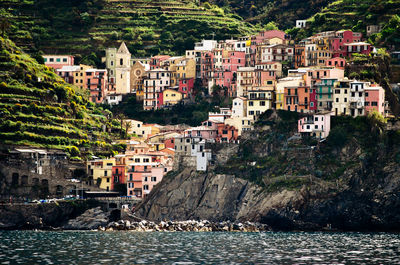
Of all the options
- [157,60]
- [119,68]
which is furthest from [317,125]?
[119,68]

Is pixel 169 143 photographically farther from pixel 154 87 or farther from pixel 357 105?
pixel 357 105

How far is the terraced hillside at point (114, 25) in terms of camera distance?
16500cm

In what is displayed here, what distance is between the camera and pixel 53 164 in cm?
12625

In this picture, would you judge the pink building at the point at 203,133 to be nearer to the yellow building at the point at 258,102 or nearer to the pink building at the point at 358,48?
the yellow building at the point at 258,102

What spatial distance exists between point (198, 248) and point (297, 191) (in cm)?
2832

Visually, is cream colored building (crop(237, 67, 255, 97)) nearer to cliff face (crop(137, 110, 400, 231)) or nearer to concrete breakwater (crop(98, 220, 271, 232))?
cliff face (crop(137, 110, 400, 231))

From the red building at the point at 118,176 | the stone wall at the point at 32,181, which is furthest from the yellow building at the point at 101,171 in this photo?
the stone wall at the point at 32,181

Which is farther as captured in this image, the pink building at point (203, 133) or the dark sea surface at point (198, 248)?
the pink building at point (203, 133)

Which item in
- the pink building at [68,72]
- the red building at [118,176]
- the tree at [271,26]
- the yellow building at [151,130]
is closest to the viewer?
the red building at [118,176]

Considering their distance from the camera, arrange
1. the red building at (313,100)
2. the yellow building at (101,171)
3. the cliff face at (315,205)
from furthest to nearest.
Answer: the yellow building at (101,171) → the red building at (313,100) → the cliff face at (315,205)

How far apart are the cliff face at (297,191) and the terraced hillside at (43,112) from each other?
16857mm

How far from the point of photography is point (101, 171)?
12862 centimetres

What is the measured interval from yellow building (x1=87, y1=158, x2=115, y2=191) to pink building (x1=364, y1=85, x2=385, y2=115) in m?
35.5

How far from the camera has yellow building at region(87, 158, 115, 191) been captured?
128 m
